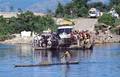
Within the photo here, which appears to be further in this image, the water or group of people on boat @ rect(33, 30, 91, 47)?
group of people on boat @ rect(33, 30, 91, 47)

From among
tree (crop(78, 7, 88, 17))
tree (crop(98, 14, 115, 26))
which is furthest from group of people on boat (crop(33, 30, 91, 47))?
tree (crop(78, 7, 88, 17))

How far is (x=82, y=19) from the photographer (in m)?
150

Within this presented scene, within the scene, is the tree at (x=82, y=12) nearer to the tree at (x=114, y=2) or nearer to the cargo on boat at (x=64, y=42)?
the tree at (x=114, y=2)

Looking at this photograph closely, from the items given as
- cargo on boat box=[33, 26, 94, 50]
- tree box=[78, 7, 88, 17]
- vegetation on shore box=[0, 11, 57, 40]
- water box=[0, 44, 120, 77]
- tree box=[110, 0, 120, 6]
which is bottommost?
water box=[0, 44, 120, 77]

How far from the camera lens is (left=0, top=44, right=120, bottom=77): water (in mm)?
71625

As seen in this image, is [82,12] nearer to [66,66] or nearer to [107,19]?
[107,19]

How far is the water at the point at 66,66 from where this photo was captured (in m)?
71.6

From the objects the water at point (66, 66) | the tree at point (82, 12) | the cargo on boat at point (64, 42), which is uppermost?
the tree at point (82, 12)

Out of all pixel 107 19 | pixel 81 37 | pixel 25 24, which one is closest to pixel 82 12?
pixel 107 19

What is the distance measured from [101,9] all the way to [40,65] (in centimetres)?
9843

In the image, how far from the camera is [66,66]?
245 feet

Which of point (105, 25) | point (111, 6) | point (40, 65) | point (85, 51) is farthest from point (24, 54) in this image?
point (111, 6)

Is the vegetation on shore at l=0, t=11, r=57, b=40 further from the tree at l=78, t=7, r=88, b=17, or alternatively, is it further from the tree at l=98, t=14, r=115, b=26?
the tree at l=78, t=7, r=88, b=17

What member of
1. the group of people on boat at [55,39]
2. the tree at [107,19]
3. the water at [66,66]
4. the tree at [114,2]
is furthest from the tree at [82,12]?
the water at [66,66]
